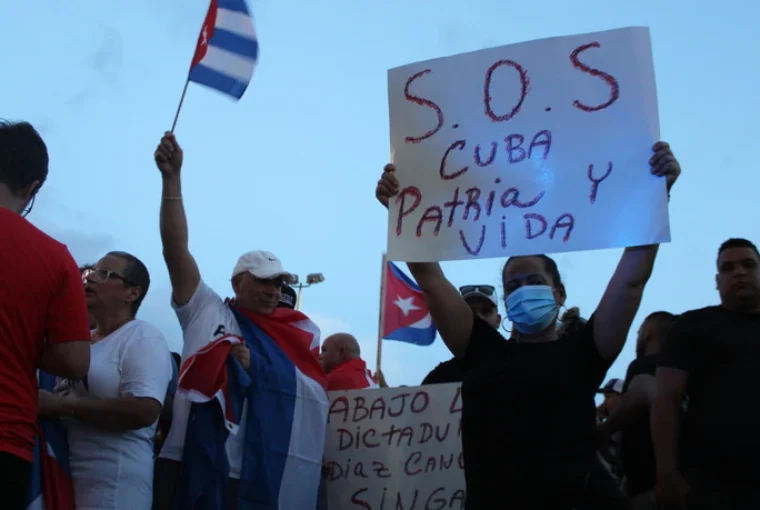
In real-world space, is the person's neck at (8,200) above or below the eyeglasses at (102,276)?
above

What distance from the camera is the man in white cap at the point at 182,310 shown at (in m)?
4.16

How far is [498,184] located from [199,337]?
1.75 metres

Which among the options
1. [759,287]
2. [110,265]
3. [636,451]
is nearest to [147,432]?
[110,265]

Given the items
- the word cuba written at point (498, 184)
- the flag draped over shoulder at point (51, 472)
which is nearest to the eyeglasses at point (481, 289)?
the word cuba written at point (498, 184)

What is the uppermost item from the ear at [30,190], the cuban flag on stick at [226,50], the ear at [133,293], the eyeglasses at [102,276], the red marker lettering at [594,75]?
the cuban flag on stick at [226,50]

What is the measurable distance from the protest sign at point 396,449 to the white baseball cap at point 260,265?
3.18 ft

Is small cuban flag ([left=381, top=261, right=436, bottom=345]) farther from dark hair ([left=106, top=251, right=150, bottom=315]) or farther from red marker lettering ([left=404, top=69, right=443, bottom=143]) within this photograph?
red marker lettering ([left=404, top=69, right=443, bottom=143])

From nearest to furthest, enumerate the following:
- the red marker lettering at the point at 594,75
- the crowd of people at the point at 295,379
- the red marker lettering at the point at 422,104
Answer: the crowd of people at the point at 295,379, the red marker lettering at the point at 594,75, the red marker lettering at the point at 422,104

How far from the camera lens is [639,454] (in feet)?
14.6

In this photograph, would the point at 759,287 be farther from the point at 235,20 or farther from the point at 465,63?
the point at 235,20

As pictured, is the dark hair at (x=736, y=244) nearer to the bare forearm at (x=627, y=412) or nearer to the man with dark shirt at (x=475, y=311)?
the bare forearm at (x=627, y=412)

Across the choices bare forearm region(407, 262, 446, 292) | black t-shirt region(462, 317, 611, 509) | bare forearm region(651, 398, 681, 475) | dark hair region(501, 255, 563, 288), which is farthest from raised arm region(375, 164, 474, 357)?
bare forearm region(651, 398, 681, 475)

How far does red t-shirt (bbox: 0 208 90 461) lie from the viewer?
2.71 m

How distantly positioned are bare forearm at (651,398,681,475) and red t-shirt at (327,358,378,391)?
232cm
